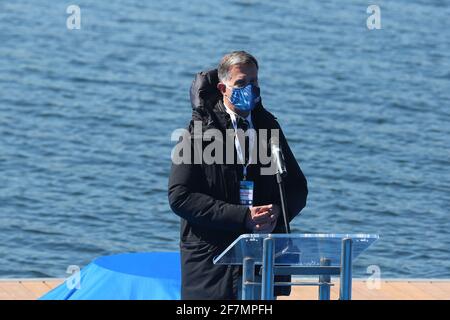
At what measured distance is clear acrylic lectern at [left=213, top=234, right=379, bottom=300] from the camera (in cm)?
538

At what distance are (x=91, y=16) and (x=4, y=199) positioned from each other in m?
7.66

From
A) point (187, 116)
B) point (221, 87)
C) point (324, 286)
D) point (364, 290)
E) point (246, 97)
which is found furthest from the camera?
point (187, 116)

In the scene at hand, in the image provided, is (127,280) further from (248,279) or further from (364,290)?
(364,290)

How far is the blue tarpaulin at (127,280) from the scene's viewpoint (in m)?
7.35

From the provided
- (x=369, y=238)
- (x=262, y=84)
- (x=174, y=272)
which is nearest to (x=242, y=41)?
(x=262, y=84)

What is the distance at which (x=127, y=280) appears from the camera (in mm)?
7422

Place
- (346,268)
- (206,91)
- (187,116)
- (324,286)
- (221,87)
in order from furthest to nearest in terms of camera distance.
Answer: (187,116) < (206,91) < (221,87) < (324,286) < (346,268)

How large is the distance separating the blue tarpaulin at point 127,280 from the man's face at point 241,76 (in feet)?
5.72

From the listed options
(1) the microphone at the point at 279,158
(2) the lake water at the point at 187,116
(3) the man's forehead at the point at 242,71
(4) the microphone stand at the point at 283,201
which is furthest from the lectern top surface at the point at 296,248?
(2) the lake water at the point at 187,116

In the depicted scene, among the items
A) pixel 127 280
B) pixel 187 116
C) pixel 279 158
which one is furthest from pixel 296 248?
pixel 187 116

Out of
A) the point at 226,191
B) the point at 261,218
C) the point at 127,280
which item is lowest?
the point at 127,280

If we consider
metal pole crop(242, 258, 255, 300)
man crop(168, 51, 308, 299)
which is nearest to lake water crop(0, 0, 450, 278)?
man crop(168, 51, 308, 299)

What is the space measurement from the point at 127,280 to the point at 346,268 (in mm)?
2202
